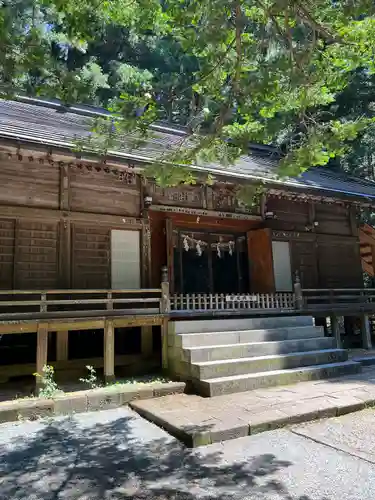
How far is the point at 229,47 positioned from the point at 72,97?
1798 millimetres

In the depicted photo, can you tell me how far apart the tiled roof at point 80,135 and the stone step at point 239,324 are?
3.22 meters

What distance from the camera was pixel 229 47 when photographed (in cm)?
432

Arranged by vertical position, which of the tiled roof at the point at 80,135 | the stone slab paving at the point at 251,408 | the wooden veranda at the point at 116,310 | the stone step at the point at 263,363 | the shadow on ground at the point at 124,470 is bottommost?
the shadow on ground at the point at 124,470

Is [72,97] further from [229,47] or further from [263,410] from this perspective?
[263,410]

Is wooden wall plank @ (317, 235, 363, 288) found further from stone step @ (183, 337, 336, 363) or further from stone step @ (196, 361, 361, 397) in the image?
stone step @ (196, 361, 361, 397)

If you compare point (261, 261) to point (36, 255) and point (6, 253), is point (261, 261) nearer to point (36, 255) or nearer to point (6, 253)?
point (36, 255)

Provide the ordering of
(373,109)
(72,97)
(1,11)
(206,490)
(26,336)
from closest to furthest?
(1,11)
(206,490)
(72,97)
(26,336)
(373,109)

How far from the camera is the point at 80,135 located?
33.2ft

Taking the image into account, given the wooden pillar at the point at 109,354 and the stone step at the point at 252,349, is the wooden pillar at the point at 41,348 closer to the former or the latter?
the wooden pillar at the point at 109,354

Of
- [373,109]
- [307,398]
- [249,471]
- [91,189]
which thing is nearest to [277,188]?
[91,189]

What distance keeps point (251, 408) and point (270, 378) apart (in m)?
1.59

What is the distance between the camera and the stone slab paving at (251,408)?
4.91 metres

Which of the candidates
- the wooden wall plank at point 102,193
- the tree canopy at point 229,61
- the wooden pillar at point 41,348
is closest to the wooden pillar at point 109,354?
the wooden pillar at point 41,348

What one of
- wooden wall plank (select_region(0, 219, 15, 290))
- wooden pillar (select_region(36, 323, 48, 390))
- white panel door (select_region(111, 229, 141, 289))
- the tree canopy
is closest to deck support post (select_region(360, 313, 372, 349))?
white panel door (select_region(111, 229, 141, 289))
